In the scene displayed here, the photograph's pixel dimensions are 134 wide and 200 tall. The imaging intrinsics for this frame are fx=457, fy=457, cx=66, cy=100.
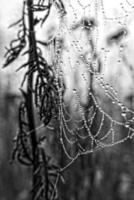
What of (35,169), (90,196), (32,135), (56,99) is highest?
(56,99)

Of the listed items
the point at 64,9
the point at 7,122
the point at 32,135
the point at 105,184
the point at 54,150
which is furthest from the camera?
the point at 7,122

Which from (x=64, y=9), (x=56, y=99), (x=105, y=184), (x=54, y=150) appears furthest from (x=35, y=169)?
(x=105, y=184)

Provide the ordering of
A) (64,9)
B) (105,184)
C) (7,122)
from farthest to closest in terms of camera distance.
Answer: (7,122)
(105,184)
(64,9)

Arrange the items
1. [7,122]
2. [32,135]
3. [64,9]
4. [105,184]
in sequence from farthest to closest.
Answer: [7,122]
[105,184]
[32,135]
[64,9]

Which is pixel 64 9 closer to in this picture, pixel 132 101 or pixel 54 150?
pixel 54 150

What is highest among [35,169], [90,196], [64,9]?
[64,9]

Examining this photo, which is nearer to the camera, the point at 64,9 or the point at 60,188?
the point at 64,9

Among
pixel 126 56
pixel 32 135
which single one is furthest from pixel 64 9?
pixel 126 56

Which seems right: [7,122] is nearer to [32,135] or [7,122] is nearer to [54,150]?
[54,150]

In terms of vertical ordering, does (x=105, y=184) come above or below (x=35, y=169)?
below
